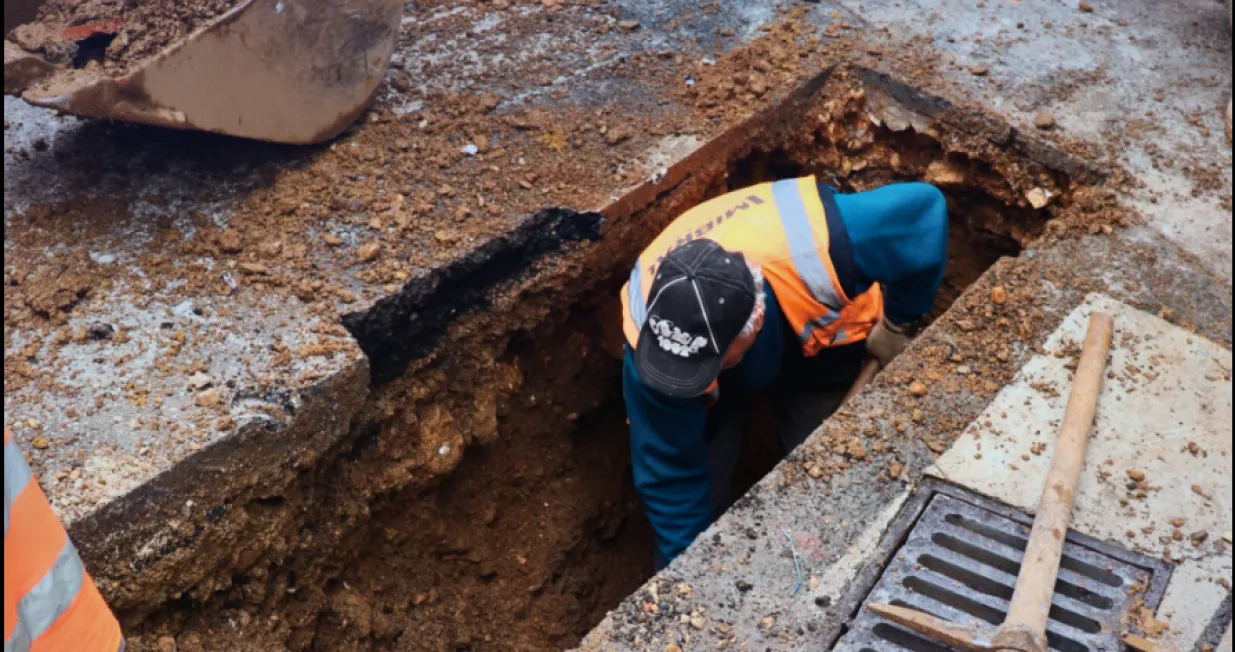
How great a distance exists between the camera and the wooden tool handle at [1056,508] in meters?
2.06

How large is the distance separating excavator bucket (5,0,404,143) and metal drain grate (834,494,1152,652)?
7.29 ft

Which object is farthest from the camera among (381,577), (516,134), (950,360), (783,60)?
(783,60)

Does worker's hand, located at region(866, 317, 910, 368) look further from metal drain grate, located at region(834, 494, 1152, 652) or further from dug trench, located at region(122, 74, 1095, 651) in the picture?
metal drain grate, located at region(834, 494, 1152, 652)

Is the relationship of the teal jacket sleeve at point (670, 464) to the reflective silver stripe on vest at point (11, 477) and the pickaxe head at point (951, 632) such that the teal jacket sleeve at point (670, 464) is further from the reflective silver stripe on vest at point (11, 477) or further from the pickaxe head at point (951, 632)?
the reflective silver stripe on vest at point (11, 477)

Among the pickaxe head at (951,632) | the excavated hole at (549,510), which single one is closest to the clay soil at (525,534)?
the excavated hole at (549,510)

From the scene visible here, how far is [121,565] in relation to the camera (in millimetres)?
2383

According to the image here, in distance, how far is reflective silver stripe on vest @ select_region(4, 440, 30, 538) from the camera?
1.48 m

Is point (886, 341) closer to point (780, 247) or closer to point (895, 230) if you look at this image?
point (895, 230)

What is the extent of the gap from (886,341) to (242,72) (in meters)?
2.13

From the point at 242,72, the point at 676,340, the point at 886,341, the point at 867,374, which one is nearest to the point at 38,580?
the point at 676,340

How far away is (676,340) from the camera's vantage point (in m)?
2.52

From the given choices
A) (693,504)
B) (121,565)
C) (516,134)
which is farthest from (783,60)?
(121,565)

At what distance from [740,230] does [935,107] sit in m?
1.27

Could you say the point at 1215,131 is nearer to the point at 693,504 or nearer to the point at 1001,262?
the point at 1001,262
